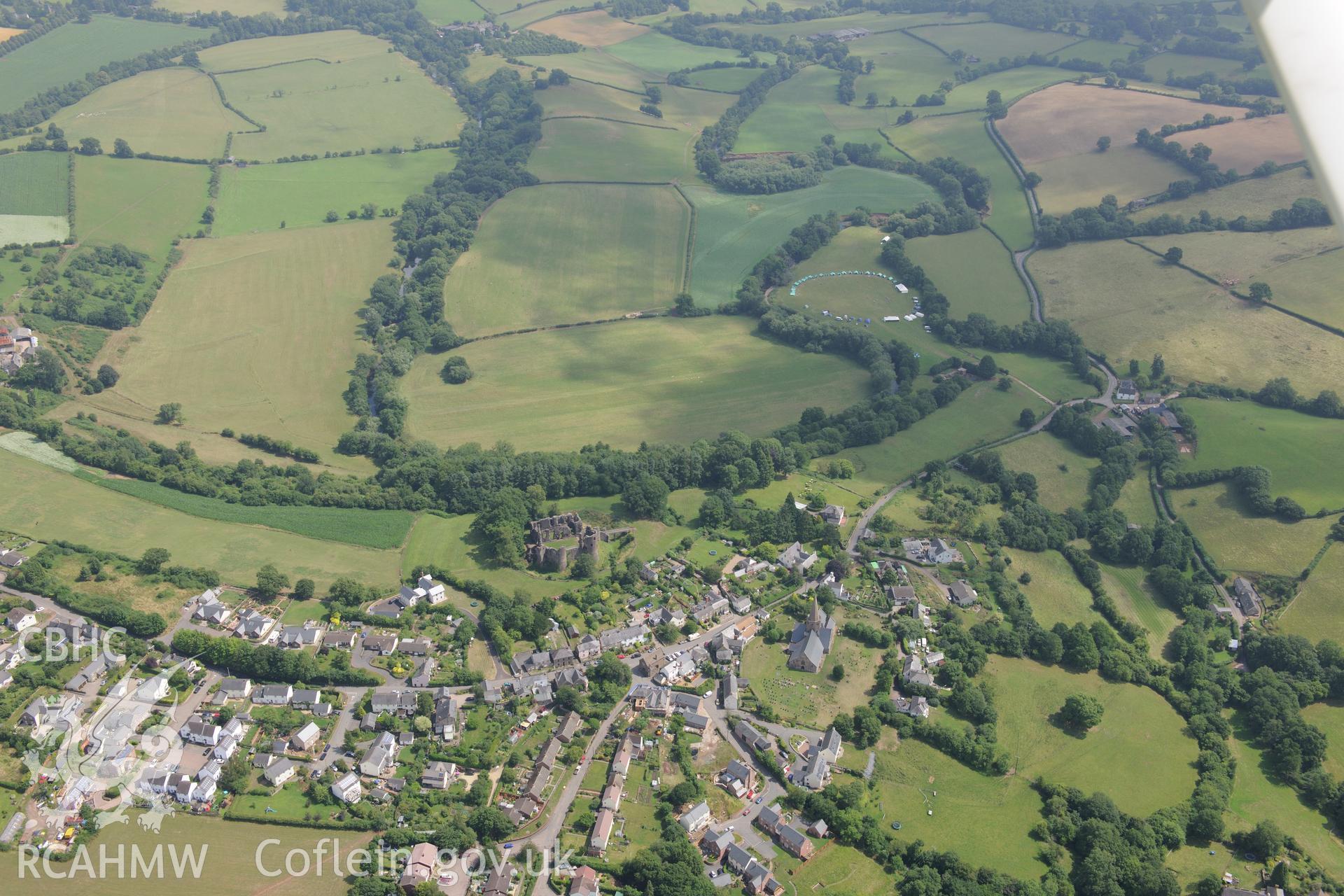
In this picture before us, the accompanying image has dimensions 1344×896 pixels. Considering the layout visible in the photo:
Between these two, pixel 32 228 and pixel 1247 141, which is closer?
pixel 32 228

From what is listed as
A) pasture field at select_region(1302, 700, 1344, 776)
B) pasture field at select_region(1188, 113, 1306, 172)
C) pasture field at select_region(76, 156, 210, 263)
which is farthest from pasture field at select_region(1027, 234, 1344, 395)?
pasture field at select_region(76, 156, 210, 263)

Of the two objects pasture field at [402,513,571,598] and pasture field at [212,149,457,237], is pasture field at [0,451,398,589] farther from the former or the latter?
pasture field at [212,149,457,237]

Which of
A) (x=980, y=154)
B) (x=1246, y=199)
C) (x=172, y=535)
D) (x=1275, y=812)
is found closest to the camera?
(x=1275, y=812)

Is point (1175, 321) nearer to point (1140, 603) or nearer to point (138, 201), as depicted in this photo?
point (1140, 603)

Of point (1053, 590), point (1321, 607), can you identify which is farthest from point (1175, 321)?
point (1053, 590)

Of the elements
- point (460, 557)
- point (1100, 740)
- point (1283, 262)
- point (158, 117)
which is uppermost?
point (1283, 262)

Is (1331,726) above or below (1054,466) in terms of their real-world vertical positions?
below

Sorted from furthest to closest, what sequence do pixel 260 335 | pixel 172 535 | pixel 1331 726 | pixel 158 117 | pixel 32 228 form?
pixel 158 117 < pixel 32 228 < pixel 260 335 < pixel 172 535 < pixel 1331 726

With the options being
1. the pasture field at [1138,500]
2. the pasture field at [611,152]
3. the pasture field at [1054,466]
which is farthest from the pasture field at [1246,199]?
the pasture field at [611,152]
